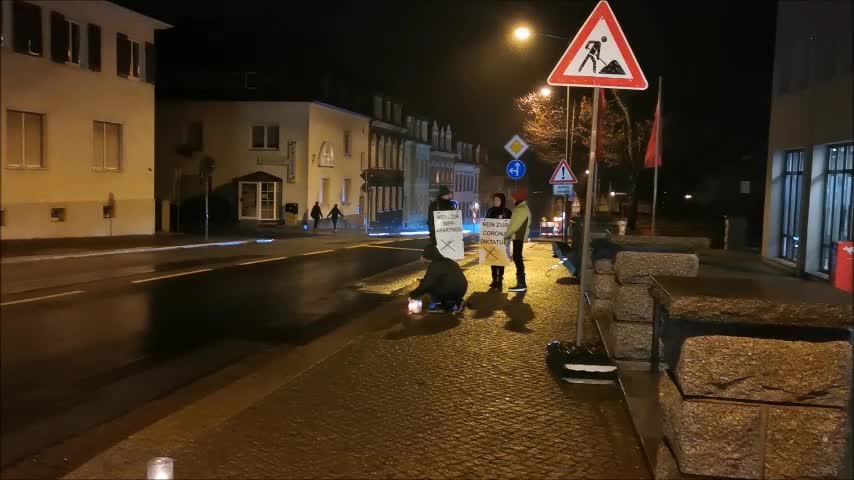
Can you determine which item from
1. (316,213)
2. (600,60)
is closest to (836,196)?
(600,60)

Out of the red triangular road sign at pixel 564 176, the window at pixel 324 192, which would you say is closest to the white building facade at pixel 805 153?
the red triangular road sign at pixel 564 176

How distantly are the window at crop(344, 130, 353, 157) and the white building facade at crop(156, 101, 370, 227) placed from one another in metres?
4.69

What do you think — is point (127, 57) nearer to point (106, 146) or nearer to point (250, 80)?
point (106, 146)

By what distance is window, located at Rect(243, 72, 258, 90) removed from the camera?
1639 inches

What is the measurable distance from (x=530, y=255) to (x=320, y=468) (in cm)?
1820

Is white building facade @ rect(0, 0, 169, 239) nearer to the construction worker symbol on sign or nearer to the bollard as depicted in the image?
the bollard

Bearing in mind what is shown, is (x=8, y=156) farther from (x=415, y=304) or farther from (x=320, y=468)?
(x=415, y=304)

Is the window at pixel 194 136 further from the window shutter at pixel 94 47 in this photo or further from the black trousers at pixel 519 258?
the window shutter at pixel 94 47

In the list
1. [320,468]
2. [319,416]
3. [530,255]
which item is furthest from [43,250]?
[530,255]

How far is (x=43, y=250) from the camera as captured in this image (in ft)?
14.0

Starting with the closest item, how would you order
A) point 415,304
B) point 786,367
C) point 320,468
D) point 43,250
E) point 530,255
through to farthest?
point 786,367, point 43,250, point 320,468, point 415,304, point 530,255

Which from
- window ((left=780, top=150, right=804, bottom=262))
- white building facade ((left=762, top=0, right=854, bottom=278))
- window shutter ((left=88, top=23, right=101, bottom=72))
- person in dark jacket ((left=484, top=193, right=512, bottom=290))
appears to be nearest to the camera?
window shutter ((left=88, top=23, right=101, bottom=72))

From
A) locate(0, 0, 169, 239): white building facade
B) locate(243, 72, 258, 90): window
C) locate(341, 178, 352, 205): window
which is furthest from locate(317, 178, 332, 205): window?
locate(0, 0, 169, 239): white building facade

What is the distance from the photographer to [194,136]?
4200 cm
